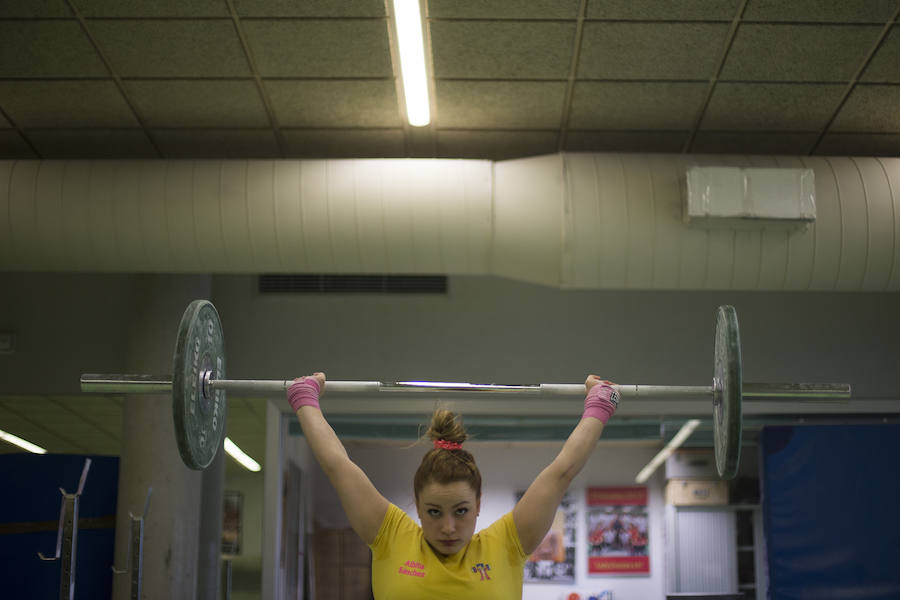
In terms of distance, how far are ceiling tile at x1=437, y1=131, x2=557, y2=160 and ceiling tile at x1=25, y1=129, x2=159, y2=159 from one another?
1.50 metres

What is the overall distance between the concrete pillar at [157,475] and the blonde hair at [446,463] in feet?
10.4

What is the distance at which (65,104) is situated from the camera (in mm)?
4387

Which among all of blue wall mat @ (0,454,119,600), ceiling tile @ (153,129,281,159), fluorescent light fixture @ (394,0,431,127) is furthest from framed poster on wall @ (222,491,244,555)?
fluorescent light fixture @ (394,0,431,127)

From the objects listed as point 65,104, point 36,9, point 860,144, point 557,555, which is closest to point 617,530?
point 557,555

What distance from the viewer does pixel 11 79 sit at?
417 cm

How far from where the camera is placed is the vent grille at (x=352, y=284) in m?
5.76

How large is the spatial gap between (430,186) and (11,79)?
6.22 feet

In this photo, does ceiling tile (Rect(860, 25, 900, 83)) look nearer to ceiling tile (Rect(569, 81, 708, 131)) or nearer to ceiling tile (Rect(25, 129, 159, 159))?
ceiling tile (Rect(569, 81, 708, 131))

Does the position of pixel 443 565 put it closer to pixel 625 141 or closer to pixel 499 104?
pixel 499 104

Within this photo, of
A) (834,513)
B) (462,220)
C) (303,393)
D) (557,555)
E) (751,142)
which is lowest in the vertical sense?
(557,555)

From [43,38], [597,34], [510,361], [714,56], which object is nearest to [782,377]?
[510,361]

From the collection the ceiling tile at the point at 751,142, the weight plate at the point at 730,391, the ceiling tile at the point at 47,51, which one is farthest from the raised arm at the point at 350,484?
the ceiling tile at the point at 751,142

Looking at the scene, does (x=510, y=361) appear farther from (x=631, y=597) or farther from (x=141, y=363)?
→ (x=141, y=363)

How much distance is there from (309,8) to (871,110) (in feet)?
8.56
